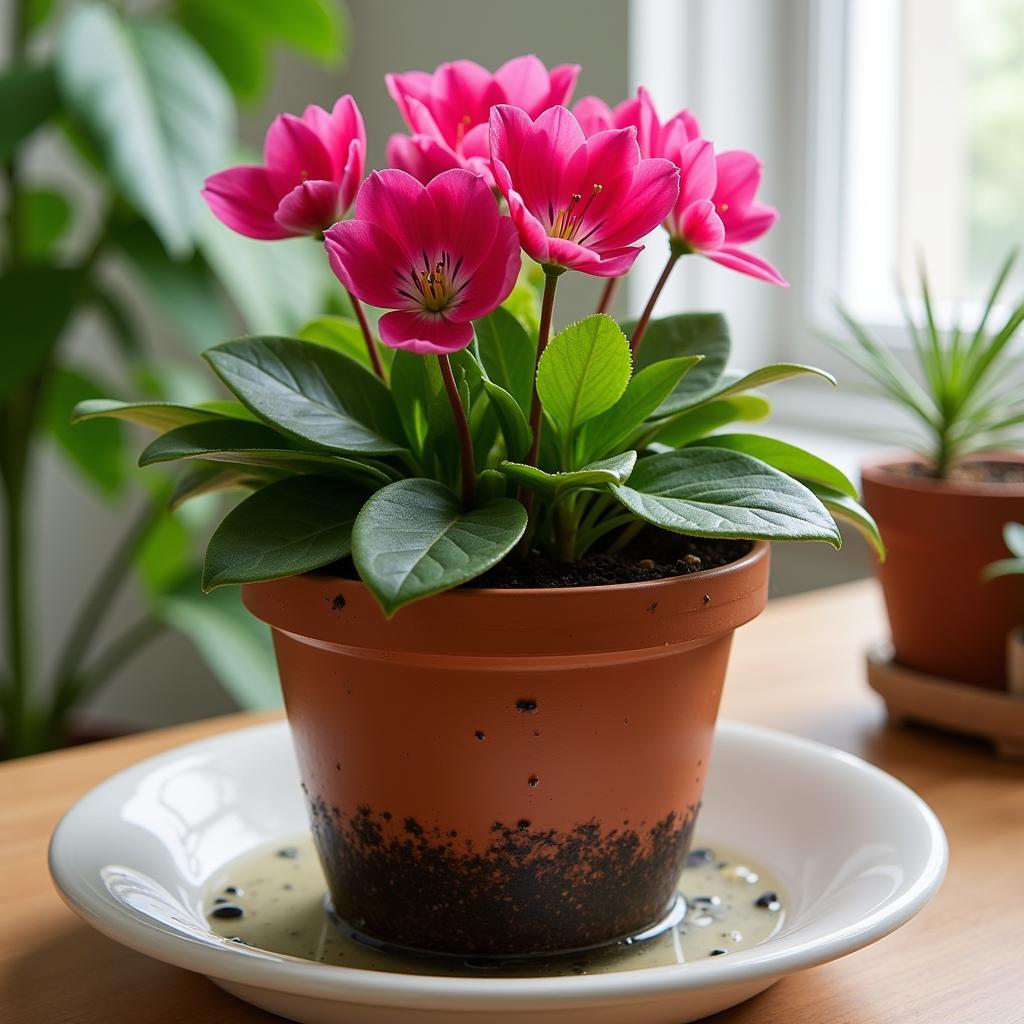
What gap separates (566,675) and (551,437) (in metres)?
0.10

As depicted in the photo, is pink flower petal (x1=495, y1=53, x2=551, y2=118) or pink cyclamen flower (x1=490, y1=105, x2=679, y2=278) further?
pink flower petal (x1=495, y1=53, x2=551, y2=118)

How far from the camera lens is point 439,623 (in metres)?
0.47

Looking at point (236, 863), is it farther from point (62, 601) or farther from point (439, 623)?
point (62, 601)

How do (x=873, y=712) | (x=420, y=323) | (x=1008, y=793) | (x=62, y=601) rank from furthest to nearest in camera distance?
(x=62, y=601), (x=873, y=712), (x=1008, y=793), (x=420, y=323)

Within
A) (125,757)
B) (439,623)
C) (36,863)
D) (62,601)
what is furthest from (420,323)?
(62,601)

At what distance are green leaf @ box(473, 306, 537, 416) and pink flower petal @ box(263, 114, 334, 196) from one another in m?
0.09

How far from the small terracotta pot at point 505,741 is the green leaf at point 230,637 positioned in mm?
1005

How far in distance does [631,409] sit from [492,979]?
0.21 m

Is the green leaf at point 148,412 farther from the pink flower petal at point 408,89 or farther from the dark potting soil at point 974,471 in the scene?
the dark potting soil at point 974,471

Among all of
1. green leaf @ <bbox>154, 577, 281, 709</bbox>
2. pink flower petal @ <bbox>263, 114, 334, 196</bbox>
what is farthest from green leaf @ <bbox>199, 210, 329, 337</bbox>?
pink flower petal @ <bbox>263, 114, 334, 196</bbox>

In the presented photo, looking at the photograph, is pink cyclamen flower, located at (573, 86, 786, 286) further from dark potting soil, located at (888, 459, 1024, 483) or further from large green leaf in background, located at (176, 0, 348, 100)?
large green leaf in background, located at (176, 0, 348, 100)

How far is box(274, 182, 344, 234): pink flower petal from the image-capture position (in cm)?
50

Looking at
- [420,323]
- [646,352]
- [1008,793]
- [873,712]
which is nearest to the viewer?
[420,323]

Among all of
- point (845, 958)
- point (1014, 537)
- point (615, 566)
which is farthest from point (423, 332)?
point (1014, 537)
